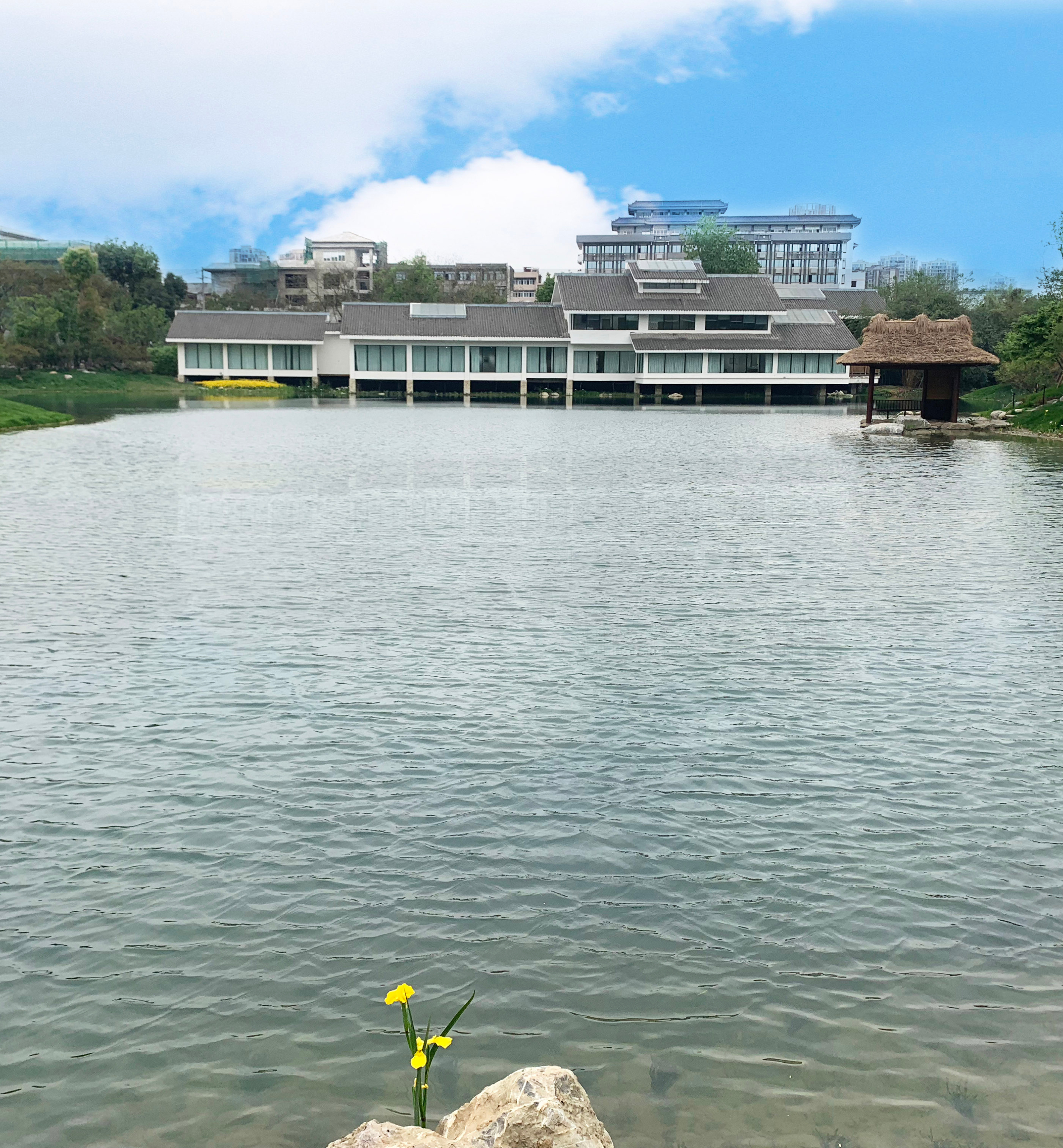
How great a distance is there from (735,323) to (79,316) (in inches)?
1805

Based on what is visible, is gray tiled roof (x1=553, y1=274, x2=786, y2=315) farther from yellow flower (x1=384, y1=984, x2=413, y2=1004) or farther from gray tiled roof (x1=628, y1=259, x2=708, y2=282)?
yellow flower (x1=384, y1=984, x2=413, y2=1004)

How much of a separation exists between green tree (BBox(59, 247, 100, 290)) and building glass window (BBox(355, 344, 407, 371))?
24376mm

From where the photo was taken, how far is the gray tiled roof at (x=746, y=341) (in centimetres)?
7544

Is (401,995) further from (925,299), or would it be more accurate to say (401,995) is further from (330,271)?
(330,271)

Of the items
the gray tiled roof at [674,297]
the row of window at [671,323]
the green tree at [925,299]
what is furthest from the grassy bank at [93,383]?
the green tree at [925,299]

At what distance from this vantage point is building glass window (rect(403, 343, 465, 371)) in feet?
260

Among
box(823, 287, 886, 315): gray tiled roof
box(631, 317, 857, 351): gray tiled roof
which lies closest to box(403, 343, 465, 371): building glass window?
box(631, 317, 857, 351): gray tiled roof

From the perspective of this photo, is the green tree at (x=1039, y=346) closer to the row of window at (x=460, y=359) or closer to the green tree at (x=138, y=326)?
the row of window at (x=460, y=359)

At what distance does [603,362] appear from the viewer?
260ft

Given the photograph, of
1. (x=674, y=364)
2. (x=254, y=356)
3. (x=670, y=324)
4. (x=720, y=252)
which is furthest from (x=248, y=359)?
(x=720, y=252)

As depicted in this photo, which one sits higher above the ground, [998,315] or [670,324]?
[998,315]

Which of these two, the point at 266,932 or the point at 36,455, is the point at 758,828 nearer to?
the point at 266,932

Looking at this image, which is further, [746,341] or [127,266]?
[127,266]

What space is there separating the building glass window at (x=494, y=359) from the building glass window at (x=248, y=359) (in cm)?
1520
